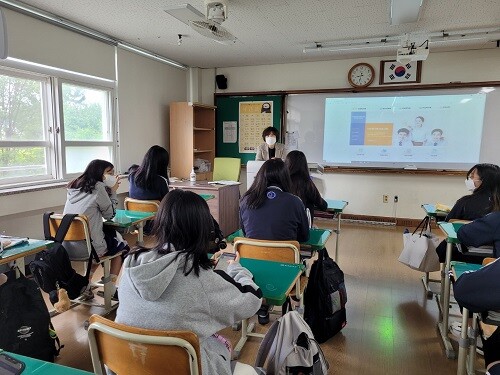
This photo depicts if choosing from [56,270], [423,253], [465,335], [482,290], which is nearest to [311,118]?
[423,253]

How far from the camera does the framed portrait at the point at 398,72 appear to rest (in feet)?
17.5

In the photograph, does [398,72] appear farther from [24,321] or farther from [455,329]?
[24,321]

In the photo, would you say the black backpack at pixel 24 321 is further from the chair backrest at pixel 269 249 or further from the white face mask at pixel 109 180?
the chair backrest at pixel 269 249

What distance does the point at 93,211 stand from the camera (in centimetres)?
263

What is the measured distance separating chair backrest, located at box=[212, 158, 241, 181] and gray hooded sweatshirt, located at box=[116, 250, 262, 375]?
4.29 m

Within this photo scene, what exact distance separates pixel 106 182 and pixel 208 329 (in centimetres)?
206

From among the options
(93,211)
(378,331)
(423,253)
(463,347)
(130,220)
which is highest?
(93,211)

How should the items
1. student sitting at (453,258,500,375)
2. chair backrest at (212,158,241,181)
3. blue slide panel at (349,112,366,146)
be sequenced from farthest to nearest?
blue slide panel at (349,112,366,146) → chair backrest at (212,158,241,181) → student sitting at (453,258,500,375)

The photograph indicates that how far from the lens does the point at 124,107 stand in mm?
4945

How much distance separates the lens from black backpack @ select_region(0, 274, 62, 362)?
183 cm

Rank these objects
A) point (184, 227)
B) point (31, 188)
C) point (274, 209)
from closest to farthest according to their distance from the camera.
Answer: point (184, 227) → point (274, 209) → point (31, 188)

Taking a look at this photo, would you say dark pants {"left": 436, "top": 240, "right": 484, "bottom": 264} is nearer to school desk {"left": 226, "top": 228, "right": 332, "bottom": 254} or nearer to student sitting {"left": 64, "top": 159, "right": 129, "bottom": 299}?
school desk {"left": 226, "top": 228, "right": 332, "bottom": 254}

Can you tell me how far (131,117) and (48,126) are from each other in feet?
4.43

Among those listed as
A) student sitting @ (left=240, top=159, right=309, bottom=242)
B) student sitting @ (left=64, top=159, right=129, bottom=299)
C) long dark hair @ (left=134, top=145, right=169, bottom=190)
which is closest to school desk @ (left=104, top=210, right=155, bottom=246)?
student sitting @ (left=64, top=159, right=129, bottom=299)
